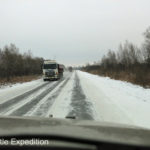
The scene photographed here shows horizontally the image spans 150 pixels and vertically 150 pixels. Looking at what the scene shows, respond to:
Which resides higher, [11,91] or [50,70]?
[50,70]

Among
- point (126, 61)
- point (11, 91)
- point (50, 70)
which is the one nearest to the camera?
point (11, 91)

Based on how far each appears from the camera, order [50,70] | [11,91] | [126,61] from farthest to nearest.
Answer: [126,61], [50,70], [11,91]

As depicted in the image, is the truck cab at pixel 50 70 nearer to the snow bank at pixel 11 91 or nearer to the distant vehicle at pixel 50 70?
the distant vehicle at pixel 50 70

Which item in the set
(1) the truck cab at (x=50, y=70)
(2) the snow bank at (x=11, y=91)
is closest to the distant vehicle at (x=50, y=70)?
(1) the truck cab at (x=50, y=70)

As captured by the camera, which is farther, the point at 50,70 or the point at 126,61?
the point at 126,61

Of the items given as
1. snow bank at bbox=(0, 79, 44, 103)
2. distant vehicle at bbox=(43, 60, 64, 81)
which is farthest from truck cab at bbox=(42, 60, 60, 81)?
snow bank at bbox=(0, 79, 44, 103)

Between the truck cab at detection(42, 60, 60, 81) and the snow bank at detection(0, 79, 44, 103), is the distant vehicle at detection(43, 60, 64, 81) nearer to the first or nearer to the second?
the truck cab at detection(42, 60, 60, 81)

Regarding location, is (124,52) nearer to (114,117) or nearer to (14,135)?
(114,117)

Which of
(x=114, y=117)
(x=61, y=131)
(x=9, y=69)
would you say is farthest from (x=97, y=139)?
(x=9, y=69)

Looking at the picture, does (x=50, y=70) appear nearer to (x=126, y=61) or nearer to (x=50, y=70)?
A: (x=50, y=70)

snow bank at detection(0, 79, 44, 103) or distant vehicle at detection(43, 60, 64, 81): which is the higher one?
distant vehicle at detection(43, 60, 64, 81)

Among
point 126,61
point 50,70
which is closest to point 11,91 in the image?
point 50,70

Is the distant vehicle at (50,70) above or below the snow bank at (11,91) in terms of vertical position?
above

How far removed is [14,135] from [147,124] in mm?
4856
